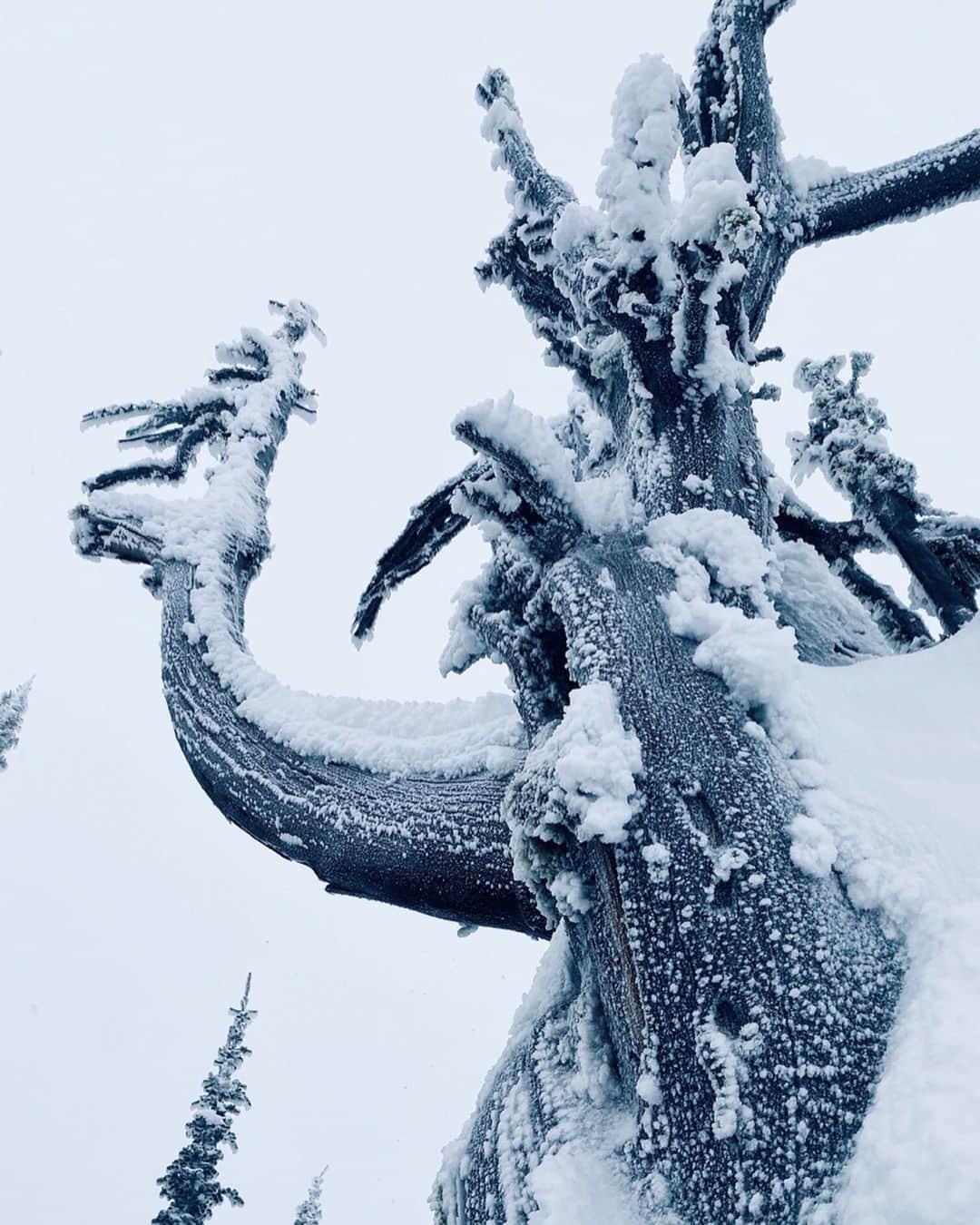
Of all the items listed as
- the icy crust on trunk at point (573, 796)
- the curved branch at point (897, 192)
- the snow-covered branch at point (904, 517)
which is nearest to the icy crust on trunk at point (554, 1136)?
the icy crust on trunk at point (573, 796)

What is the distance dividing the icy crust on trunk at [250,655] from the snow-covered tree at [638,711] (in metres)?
0.01

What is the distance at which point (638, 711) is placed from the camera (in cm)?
183

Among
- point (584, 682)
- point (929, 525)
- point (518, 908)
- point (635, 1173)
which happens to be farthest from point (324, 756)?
point (929, 525)

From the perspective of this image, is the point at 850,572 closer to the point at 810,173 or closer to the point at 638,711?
the point at 810,173

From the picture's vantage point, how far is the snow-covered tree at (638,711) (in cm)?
143

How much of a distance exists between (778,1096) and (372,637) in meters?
2.94

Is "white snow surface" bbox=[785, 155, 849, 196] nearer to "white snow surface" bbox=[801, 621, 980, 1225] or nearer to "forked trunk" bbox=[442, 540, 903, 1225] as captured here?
"white snow surface" bbox=[801, 621, 980, 1225]

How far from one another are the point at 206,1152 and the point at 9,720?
13729mm

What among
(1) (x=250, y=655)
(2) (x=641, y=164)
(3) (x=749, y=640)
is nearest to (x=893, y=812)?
(3) (x=749, y=640)

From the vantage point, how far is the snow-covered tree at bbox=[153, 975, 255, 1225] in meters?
11.0

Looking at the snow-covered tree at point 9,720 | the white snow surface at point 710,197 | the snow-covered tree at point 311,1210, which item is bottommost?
the snow-covered tree at point 311,1210

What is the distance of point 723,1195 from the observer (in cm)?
131

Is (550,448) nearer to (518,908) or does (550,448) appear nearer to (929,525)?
(518,908)

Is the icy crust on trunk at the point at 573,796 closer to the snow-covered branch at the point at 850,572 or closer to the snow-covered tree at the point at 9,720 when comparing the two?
the snow-covered branch at the point at 850,572
